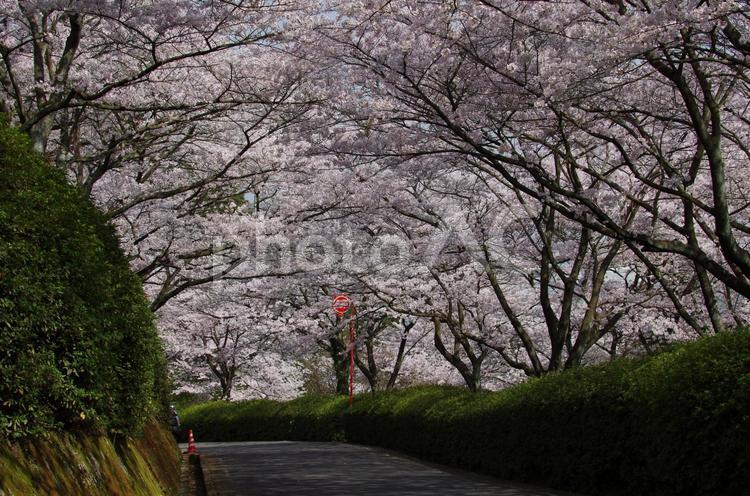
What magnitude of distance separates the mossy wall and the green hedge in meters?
4.76

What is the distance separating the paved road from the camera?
11.0m

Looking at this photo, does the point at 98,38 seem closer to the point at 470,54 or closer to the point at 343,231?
the point at 470,54

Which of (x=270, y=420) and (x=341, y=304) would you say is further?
(x=270, y=420)

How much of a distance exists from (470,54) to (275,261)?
12.6 metres

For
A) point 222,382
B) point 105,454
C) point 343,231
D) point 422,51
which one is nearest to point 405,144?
point 422,51

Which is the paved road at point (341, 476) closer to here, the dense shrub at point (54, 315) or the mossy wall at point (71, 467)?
the mossy wall at point (71, 467)

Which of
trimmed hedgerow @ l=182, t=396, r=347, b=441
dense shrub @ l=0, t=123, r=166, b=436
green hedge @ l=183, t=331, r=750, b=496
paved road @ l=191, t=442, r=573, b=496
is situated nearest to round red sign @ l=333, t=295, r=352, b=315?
trimmed hedgerow @ l=182, t=396, r=347, b=441

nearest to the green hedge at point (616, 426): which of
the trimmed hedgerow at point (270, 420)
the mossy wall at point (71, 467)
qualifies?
the mossy wall at point (71, 467)

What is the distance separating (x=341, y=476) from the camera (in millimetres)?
13273

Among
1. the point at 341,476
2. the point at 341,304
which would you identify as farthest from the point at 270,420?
the point at 341,476

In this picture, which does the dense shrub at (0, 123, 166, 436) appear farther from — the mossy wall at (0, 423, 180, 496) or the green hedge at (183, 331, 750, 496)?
the green hedge at (183, 331, 750, 496)

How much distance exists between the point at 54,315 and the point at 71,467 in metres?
0.93

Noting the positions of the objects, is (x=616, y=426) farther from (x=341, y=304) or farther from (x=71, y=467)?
(x=341, y=304)

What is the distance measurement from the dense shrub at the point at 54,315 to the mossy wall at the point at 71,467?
0.12 m
